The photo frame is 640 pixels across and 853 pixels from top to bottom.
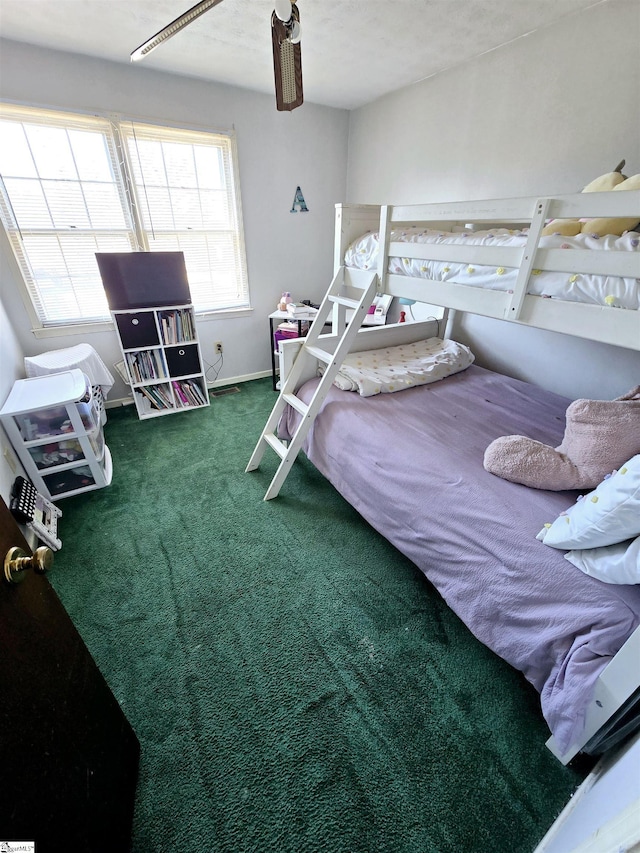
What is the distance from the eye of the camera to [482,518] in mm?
1328

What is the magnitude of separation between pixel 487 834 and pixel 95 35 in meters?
4.01

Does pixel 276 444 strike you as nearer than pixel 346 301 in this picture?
No

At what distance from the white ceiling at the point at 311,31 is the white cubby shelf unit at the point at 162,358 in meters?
1.54

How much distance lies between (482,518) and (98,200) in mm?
3361

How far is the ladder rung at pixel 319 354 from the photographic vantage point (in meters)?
1.95

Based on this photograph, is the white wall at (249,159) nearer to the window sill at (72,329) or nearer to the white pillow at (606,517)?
the window sill at (72,329)

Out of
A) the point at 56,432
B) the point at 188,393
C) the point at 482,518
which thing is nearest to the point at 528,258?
the point at 482,518

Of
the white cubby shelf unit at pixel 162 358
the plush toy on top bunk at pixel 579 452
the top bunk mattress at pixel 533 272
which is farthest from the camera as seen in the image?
the white cubby shelf unit at pixel 162 358

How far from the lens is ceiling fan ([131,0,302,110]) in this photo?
1126 mm

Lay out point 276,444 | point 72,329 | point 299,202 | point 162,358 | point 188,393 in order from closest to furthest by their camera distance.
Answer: point 276,444 < point 72,329 < point 162,358 < point 188,393 < point 299,202

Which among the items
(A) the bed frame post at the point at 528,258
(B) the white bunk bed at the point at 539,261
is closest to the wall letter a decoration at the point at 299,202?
(B) the white bunk bed at the point at 539,261

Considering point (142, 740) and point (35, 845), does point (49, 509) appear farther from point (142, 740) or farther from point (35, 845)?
point (35, 845)

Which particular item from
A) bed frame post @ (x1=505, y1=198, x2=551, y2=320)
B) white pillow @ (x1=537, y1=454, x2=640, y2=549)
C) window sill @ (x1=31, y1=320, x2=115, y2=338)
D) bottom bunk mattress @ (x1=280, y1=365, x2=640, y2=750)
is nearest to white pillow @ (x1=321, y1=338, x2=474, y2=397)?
bottom bunk mattress @ (x1=280, y1=365, x2=640, y2=750)

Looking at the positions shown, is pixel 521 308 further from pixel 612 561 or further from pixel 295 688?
pixel 295 688
